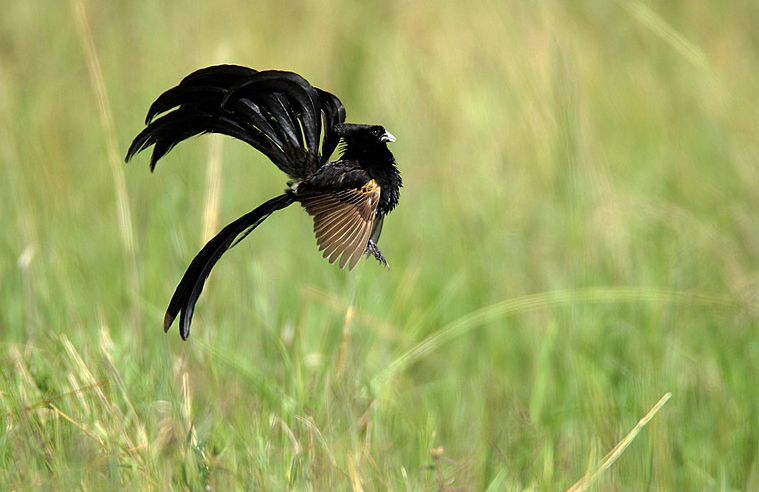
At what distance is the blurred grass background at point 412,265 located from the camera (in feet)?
9.02

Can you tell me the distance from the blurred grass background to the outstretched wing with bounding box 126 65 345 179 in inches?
27.5

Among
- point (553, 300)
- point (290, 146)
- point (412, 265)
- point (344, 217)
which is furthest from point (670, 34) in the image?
point (412, 265)

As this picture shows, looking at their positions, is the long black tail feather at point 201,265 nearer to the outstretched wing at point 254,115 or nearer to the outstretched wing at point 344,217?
the outstretched wing at point 344,217

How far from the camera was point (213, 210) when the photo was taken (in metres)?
3.45

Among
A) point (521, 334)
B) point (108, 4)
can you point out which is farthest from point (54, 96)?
point (521, 334)

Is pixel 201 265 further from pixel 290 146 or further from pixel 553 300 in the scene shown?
pixel 553 300

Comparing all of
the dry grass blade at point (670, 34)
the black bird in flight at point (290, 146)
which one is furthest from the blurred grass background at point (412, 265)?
the black bird in flight at point (290, 146)

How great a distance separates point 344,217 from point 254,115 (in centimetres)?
41

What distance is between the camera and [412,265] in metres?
4.85

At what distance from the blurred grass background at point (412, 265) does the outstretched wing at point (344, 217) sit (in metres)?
0.67

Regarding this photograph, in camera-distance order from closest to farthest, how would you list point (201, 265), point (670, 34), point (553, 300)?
1. point (201, 265)
2. point (670, 34)
3. point (553, 300)

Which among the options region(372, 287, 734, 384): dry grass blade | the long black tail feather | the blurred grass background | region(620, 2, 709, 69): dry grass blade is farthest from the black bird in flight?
region(620, 2, 709, 69): dry grass blade

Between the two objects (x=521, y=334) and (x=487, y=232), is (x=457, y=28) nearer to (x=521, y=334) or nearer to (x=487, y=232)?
(x=487, y=232)

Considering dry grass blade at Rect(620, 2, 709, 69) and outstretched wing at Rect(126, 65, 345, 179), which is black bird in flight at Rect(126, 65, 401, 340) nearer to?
outstretched wing at Rect(126, 65, 345, 179)
